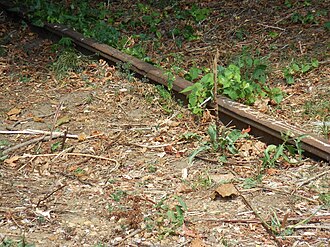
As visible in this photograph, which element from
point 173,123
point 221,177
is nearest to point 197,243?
point 221,177

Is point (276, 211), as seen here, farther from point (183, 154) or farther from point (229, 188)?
point (183, 154)

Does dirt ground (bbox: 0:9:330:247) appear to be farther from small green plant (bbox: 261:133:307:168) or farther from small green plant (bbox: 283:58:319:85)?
small green plant (bbox: 283:58:319:85)

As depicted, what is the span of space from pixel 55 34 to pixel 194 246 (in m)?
4.49

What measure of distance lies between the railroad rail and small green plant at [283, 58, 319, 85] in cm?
87

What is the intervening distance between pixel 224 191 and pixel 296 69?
7.29 feet

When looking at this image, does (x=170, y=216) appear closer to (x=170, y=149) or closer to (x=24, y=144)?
(x=170, y=149)

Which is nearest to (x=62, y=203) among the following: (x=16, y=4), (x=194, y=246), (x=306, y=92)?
(x=194, y=246)

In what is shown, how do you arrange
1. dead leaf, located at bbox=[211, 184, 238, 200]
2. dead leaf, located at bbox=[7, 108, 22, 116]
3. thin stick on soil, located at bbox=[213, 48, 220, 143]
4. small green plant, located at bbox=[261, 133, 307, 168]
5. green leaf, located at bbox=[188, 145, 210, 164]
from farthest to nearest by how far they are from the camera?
dead leaf, located at bbox=[7, 108, 22, 116]
thin stick on soil, located at bbox=[213, 48, 220, 143]
green leaf, located at bbox=[188, 145, 210, 164]
small green plant, located at bbox=[261, 133, 307, 168]
dead leaf, located at bbox=[211, 184, 238, 200]

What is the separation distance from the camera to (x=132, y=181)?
5480 millimetres

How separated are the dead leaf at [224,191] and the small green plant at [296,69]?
6.38 ft

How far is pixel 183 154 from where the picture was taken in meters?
5.85

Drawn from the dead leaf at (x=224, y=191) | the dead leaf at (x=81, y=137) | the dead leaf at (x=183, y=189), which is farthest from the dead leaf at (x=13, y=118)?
the dead leaf at (x=224, y=191)

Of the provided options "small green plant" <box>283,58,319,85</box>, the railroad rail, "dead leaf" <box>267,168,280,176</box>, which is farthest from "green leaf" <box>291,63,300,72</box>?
"dead leaf" <box>267,168,280,176</box>

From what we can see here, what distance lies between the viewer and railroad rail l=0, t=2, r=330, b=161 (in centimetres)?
549
